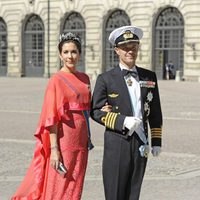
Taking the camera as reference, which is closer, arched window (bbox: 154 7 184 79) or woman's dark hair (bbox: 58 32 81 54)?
woman's dark hair (bbox: 58 32 81 54)

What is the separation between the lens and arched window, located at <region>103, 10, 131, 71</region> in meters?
47.4

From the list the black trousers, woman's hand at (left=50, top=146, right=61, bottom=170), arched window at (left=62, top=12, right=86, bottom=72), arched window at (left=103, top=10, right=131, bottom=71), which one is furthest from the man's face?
arched window at (left=62, top=12, right=86, bottom=72)

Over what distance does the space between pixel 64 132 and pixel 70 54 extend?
703mm

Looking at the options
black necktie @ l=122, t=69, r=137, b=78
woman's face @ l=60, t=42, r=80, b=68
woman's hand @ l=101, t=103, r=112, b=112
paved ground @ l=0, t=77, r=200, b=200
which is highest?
woman's face @ l=60, t=42, r=80, b=68

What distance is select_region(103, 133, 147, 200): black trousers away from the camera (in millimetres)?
4664

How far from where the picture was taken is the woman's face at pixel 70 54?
4.88 metres

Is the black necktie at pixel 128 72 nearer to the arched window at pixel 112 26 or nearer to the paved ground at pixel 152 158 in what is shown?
the paved ground at pixel 152 158

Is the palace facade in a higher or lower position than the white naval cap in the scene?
higher

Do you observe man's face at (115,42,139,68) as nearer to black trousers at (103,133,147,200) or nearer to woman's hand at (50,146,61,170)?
black trousers at (103,133,147,200)

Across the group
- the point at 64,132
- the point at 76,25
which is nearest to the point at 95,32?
the point at 76,25

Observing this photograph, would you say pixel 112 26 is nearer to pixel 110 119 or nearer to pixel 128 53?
pixel 128 53

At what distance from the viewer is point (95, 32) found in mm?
48375

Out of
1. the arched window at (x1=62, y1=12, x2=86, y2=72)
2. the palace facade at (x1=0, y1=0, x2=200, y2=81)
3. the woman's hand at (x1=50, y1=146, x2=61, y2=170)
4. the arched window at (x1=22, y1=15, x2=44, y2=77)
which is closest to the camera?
the woman's hand at (x1=50, y1=146, x2=61, y2=170)

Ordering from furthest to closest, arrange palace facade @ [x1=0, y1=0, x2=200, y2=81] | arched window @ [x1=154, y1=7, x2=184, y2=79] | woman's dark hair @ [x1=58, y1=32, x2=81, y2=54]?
arched window @ [x1=154, y1=7, x2=184, y2=79], palace facade @ [x1=0, y1=0, x2=200, y2=81], woman's dark hair @ [x1=58, y1=32, x2=81, y2=54]
